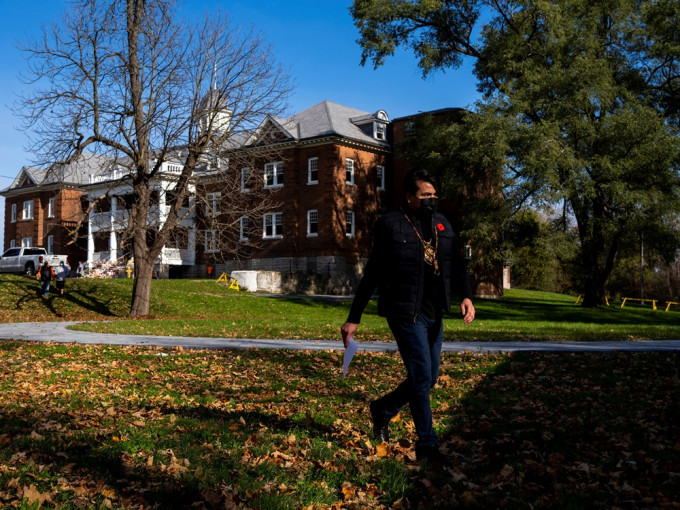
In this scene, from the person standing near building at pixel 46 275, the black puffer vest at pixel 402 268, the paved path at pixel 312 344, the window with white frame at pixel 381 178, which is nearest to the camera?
the black puffer vest at pixel 402 268

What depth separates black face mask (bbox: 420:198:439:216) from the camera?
5016 millimetres

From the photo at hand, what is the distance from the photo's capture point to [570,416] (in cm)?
707

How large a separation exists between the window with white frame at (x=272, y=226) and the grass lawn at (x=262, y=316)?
319 inches

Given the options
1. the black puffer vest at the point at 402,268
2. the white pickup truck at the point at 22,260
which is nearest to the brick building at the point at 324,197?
the white pickup truck at the point at 22,260

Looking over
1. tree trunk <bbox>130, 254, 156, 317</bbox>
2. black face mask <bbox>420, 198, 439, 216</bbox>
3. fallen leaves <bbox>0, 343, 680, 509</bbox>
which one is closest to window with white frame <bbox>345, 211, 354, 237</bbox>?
tree trunk <bbox>130, 254, 156, 317</bbox>

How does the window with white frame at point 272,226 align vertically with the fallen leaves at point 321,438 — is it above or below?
above

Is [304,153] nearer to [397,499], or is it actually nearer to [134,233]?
[134,233]

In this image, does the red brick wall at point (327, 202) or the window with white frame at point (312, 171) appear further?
the window with white frame at point (312, 171)

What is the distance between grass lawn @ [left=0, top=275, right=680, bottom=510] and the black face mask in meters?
1.93

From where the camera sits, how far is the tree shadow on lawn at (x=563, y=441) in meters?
4.55

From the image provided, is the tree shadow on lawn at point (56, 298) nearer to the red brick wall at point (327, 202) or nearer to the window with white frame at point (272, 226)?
the red brick wall at point (327, 202)

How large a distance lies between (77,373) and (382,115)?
37035mm

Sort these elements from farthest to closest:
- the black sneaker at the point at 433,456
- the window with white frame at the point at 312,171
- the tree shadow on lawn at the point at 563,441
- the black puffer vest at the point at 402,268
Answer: the window with white frame at the point at 312,171, the black sneaker at the point at 433,456, the black puffer vest at the point at 402,268, the tree shadow on lawn at the point at 563,441

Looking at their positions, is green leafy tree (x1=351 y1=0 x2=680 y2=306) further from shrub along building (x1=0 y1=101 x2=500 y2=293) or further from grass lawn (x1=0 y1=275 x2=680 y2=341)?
shrub along building (x1=0 y1=101 x2=500 y2=293)
